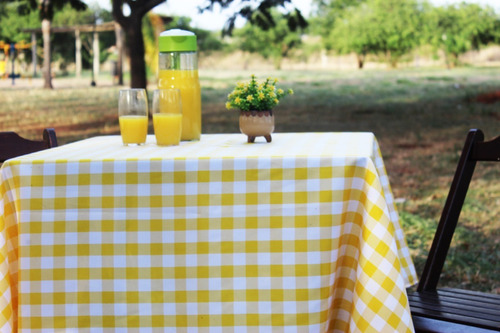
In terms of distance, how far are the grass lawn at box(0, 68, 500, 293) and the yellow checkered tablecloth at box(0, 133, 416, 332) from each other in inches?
68.0

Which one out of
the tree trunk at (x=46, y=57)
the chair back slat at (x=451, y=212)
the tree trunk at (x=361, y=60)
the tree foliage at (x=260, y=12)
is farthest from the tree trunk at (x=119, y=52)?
the chair back slat at (x=451, y=212)

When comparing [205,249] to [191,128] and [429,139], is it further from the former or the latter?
[429,139]

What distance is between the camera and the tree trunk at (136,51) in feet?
26.7

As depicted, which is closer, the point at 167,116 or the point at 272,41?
the point at 167,116

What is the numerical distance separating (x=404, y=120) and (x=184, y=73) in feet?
25.7

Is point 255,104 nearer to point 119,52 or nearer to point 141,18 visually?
point 141,18

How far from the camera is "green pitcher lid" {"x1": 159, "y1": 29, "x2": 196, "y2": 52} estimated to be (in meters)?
1.78

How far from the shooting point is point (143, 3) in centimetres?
814

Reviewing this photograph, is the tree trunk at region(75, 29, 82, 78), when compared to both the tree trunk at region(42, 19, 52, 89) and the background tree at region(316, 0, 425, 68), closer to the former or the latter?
the tree trunk at region(42, 19, 52, 89)

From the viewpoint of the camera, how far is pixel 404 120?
9344 millimetres

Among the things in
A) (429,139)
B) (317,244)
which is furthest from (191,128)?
(429,139)

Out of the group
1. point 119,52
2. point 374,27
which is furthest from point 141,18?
point 374,27

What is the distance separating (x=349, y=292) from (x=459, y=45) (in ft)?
50.2

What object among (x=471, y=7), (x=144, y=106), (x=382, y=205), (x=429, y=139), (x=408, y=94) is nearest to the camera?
(x=382, y=205)
